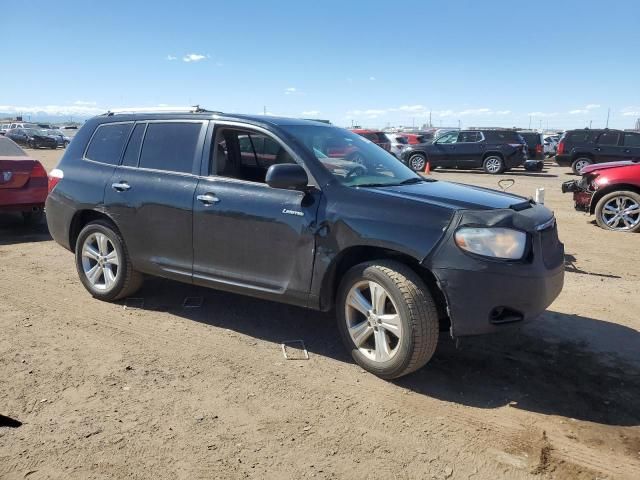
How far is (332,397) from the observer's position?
3.59 meters

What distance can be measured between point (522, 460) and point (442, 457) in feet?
1.39

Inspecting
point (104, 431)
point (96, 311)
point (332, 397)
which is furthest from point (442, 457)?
point (96, 311)

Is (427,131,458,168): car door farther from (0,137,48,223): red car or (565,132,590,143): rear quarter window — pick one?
(0,137,48,223): red car

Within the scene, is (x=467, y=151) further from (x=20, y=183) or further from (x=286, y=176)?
(x=286, y=176)

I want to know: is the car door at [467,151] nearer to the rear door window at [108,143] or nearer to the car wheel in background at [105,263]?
the rear door window at [108,143]

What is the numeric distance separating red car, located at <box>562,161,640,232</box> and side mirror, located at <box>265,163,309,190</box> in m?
7.49

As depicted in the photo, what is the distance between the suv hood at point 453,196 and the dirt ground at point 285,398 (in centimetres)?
120

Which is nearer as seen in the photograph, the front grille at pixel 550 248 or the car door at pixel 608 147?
the front grille at pixel 550 248

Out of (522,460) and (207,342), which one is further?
(207,342)

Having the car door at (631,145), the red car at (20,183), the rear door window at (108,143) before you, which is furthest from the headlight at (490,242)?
the car door at (631,145)

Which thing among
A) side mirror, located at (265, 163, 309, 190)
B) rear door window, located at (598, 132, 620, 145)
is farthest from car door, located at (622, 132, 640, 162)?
side mirror, located at (265, 163, 309, 190)

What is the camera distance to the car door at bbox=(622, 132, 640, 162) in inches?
793

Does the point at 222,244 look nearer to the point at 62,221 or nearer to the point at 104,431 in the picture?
the point at 104,431

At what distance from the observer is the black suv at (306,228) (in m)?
3.52
